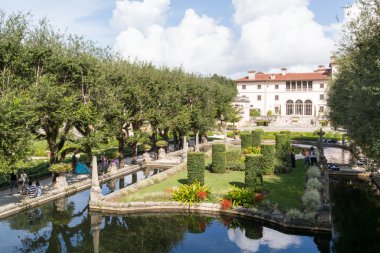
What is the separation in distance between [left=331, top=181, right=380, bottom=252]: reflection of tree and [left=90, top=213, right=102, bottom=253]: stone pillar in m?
10.2

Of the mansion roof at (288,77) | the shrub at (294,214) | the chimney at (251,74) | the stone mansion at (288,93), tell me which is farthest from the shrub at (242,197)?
the chimney at (251,74)

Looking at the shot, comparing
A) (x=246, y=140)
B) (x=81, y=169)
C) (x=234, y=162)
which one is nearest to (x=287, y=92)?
(x=246, y=140)

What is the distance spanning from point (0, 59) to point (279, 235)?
1699 centimetres

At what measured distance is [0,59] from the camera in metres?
20.0

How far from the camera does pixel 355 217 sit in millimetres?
19703

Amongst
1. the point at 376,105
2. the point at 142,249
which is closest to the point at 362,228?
the point at 376,105

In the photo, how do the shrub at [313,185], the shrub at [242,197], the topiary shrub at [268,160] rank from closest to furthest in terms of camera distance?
the shrub at [242,197] → the shrub at [313,185] → the topiary shrub at [268,160]

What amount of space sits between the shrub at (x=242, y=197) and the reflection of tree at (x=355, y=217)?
4.37 meters

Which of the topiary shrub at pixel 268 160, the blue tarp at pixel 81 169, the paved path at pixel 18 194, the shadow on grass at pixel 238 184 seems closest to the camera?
the paved path at pixel 18 194

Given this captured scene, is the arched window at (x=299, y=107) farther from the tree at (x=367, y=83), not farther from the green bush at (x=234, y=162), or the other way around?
the tree at (x=367, y=83)

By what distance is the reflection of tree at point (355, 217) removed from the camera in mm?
15961

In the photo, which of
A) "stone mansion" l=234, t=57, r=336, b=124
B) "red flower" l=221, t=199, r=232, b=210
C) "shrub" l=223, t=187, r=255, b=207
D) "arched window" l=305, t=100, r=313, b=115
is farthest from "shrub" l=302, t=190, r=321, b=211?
"arched window" l=305, t=100, r=313, b=115

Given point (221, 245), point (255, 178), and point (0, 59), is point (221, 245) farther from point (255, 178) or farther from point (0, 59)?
point (0, 59)

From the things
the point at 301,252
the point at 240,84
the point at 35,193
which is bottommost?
the point at 301,252
